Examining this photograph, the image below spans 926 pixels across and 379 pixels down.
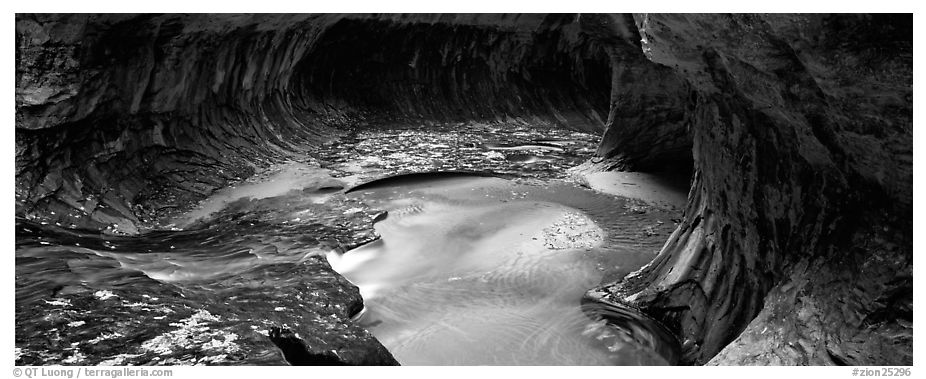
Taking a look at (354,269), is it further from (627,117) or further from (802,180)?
(627,117)

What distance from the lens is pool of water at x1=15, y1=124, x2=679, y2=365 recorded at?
2492mm

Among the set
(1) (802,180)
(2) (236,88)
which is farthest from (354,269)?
(2) (236,88)

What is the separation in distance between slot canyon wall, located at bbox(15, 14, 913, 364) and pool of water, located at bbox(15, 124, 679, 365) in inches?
15.5

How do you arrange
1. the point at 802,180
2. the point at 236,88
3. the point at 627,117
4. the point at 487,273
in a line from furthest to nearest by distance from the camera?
1. the point at 236,88
2. the point at 627,117
3. the point at 487,273
4. the point at 802,180

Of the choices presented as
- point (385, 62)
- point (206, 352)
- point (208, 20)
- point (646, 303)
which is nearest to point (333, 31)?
point (385, 62)

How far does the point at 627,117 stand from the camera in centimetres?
556

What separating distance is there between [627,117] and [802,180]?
319cm

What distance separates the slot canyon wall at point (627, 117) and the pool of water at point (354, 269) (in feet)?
1.30

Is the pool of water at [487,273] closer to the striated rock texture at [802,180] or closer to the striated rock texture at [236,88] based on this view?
the striated rock texture at [802,180]

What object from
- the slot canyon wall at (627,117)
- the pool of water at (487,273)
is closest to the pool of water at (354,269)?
the pool of water at (487,273)

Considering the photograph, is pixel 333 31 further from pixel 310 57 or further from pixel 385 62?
pixel 385 62

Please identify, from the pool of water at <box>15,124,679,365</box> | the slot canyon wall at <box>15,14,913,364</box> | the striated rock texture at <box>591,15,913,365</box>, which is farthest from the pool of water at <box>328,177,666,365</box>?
the striated rock texture at <box>591,15,913,365</box>

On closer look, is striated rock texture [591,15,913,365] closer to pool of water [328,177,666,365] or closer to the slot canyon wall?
the slot canyon wall

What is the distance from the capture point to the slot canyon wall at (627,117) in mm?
2076
